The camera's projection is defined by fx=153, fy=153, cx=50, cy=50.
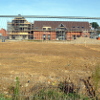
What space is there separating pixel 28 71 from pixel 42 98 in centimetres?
218

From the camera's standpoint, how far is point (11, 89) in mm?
5309

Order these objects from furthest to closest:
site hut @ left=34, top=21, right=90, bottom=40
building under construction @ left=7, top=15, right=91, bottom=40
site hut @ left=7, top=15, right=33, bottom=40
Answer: site hut @ left=34, top=21, right=90, bottom=40 < building under construction @ left=7, top=15, right=91, bottom=40 < site hut @ left=7, top=15, right=33, bottom=40

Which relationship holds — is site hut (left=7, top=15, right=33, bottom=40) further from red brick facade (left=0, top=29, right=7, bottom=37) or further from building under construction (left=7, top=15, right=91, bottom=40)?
red brick facade (left=0, top=29, right=7, bottom=37)

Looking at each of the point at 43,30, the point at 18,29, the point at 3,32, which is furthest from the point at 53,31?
the point at 3,32

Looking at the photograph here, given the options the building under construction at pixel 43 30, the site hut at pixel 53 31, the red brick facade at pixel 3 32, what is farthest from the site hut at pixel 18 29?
the site hut at pixel 53 31

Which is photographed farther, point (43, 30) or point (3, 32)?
point (43, 30)

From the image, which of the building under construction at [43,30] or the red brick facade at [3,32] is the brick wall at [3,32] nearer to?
the red brick facade at [3,32]

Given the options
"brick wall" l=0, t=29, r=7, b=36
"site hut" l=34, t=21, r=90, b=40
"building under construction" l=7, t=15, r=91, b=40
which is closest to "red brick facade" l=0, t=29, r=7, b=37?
"brick wall" l=0, t=29, r=7, b=36

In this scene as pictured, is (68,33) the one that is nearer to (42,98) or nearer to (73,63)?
(73,63)

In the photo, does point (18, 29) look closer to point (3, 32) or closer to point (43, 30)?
point (3, 32)

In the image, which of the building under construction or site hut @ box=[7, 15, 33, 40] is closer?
site hut @ box=[7, 15, 33, 40]

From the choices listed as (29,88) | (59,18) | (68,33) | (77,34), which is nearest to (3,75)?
(29,88)

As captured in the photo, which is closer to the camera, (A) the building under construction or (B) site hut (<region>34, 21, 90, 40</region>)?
(A) the building under construction

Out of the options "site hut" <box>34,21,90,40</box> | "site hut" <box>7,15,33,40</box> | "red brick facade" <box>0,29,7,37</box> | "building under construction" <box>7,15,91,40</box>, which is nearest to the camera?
"site hut" <box>7,15,33,40</box>
